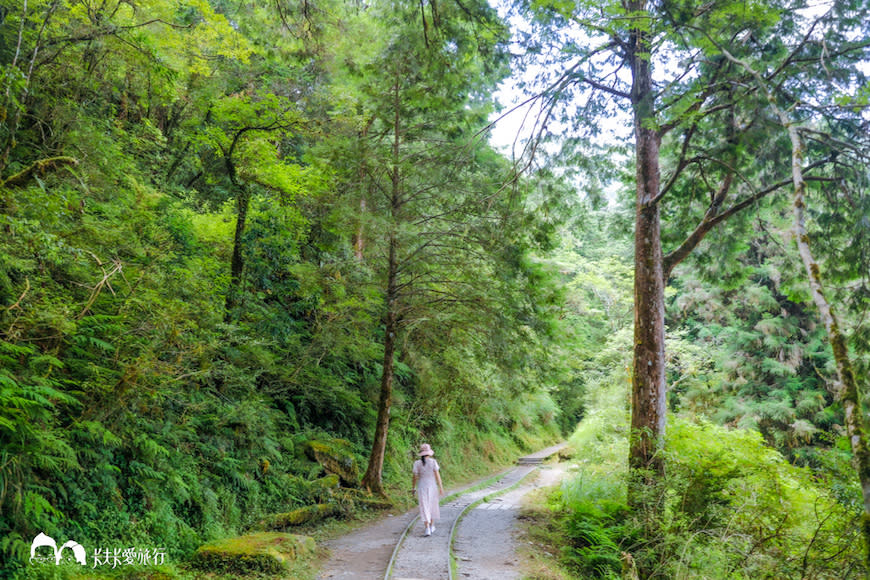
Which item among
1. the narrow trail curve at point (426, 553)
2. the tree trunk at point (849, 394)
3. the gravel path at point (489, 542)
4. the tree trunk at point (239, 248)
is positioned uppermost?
the tree trunk at point (239, 248)

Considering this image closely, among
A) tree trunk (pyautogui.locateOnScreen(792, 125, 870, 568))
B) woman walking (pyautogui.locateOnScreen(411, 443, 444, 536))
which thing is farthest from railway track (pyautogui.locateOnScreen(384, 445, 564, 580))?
tree trunk (pyautogui.locateOnScreen(792, 125, 870, 568))

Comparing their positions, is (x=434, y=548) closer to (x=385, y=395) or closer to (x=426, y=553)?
(x=426, y=553)

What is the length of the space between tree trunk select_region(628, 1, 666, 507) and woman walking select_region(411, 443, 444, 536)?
11.3 feet

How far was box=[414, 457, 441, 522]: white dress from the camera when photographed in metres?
9.13

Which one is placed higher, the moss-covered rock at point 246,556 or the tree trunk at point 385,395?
the tree trunk at point 385,395

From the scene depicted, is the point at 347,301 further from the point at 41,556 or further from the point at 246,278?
the point at 41,556

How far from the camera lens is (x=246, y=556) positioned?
668 cm

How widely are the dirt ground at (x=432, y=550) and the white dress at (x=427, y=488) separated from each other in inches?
15.6

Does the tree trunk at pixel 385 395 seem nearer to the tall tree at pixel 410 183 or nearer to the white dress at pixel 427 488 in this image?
the tall tree at pixel 410 183

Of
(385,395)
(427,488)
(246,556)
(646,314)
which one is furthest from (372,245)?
(246,556)

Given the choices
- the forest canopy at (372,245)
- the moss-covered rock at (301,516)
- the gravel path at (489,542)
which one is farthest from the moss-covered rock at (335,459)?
the gravel path at (489,542)

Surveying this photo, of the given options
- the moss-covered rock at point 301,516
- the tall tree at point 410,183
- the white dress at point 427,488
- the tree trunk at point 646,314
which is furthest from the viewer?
the tall tree at point 410,183

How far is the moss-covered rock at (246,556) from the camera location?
657 cm

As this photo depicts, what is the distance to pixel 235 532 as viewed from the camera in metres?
8.31
